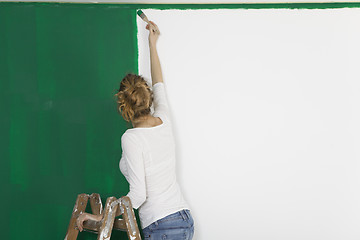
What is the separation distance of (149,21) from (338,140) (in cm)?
135

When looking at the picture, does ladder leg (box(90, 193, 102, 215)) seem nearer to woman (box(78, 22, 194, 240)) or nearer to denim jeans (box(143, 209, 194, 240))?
woman (box(78, 22, 194, 240))

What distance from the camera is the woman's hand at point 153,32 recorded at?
224 cm

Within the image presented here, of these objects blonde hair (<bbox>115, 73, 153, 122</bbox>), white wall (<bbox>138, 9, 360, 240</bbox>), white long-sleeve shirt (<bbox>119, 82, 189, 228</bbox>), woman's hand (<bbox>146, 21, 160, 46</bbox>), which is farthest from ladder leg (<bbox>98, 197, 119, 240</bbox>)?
woman's hand (<bbox>146, 21, 160, 46</bbox>)

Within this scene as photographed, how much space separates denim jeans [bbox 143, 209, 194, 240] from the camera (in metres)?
1.78

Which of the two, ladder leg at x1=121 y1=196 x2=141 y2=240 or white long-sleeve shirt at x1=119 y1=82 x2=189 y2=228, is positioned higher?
white long-sleeve shirt at x1=119 y1=82 x2=189 y2=228

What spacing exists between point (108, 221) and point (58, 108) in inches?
31.2

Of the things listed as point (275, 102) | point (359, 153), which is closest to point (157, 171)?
point (275, 102)

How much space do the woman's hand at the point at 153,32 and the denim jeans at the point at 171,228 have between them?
1.01 m

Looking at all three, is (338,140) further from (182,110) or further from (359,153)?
(182,110)

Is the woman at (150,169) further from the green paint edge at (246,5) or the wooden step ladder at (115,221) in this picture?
the green paint edge at (246,5)

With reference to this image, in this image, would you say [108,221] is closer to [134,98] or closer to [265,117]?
[134,98]

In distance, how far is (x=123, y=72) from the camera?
2.29 m

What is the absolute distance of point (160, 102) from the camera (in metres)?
2.09

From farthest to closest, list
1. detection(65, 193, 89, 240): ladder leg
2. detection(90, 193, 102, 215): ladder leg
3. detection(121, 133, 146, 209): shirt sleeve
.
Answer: detection(90, 193, 102, 215): ladder leg < detection(65, 193, 89, 240): ladder leg < detection(121, 133, 146, 209): shirt sleeve
